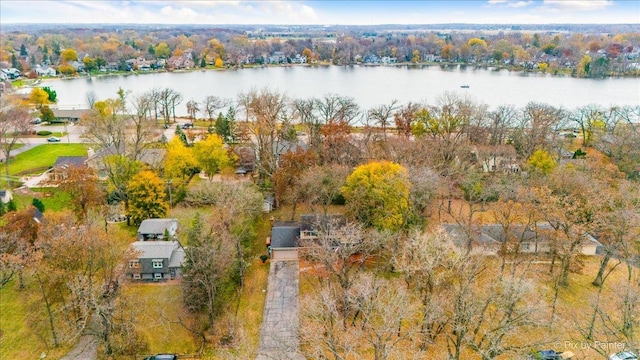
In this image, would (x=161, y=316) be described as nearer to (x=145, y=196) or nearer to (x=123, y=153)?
(x=145, y=196)

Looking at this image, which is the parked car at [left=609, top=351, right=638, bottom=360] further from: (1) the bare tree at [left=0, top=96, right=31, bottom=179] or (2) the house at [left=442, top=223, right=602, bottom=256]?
(1) the bare tree at [left=0, top=96, right=31, bottom=179]

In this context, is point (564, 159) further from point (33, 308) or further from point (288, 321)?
point (33, 308)

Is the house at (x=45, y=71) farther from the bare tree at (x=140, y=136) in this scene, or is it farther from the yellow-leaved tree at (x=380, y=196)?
the yellow-leaved tree at (x=380, y=196)

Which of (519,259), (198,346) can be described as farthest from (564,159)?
(198,346)

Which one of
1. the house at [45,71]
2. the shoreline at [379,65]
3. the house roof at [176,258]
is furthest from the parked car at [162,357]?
the house at [45,71]

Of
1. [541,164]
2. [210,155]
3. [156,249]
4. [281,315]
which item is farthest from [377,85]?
[281,315]

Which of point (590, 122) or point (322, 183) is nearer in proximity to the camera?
point (322, 183)
